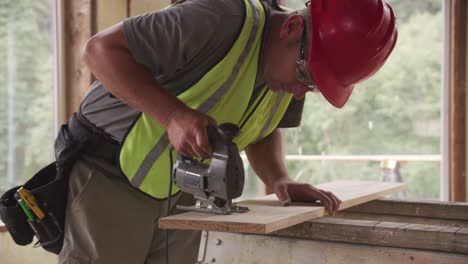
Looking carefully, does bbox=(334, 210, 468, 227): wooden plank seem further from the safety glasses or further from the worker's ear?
the worker's ear

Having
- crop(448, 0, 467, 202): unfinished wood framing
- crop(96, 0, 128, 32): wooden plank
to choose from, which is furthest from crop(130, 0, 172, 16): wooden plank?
crop(448, 0, 467, 202): unfinished wood framing

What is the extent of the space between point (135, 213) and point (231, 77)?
58 cm

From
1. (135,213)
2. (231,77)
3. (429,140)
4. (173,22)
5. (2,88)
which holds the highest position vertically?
(173,22)

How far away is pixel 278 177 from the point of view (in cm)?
238

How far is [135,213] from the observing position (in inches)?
77.6

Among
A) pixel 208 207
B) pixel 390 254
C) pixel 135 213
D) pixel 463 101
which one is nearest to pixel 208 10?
pixel 208 207

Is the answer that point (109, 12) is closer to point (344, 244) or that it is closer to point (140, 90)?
point (140, 90)

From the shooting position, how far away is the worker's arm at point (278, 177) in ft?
7.30

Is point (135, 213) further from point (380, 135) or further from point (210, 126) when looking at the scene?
point (380, 135)

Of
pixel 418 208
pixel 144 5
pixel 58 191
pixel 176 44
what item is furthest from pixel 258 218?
pixel 144 5

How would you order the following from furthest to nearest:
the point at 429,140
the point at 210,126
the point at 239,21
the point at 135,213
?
the point at 429,140, the point at 135,213, the point at 239,21, the point at 210,126

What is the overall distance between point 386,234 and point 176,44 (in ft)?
3.01

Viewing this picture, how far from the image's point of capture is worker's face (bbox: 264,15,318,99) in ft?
6.18

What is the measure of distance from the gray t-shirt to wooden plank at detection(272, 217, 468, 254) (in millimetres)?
672
